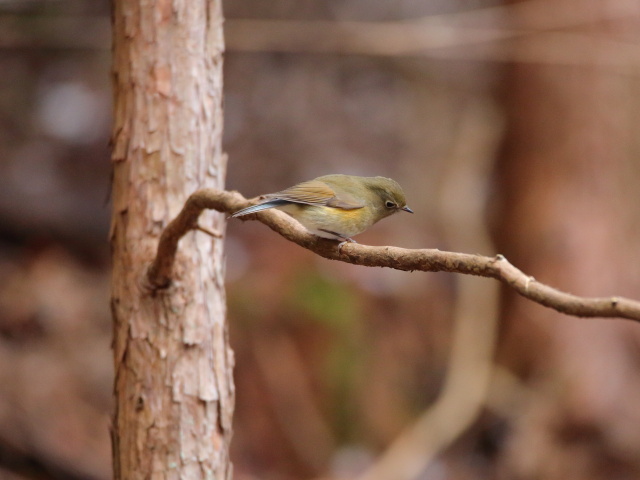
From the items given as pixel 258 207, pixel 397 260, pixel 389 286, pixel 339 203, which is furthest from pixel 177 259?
pixel 389 286

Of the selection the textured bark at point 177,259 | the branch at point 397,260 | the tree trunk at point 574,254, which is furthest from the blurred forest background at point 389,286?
the branch at point 397,260

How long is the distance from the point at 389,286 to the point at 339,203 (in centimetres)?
494

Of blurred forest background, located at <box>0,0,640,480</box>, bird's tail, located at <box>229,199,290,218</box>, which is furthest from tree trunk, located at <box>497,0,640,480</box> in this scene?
bird's tail, located at <box>229,199,290,218</box>

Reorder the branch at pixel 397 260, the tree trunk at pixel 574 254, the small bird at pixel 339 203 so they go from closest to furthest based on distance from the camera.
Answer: the branch at pixel 397 260
the small bird at pixel 339 203
the tree trunk at pixel 574 254

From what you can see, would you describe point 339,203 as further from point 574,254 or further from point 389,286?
point 389,286

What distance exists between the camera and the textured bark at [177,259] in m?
3.13

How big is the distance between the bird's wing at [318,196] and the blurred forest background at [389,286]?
339cm

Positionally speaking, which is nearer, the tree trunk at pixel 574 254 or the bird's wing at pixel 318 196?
the bird's wing at pixel 318 196

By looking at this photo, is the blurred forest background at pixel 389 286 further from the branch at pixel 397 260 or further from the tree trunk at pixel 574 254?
the branch at pixel 397 260

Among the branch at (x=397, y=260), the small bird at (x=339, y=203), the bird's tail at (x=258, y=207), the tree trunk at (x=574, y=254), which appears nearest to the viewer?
the branch at (x=397, y=260)

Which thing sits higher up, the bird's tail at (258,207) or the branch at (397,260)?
the bird's tail at (258,207)

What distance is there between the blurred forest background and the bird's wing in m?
3.39

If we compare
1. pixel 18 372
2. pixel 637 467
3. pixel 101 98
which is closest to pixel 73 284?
pixel 18 372

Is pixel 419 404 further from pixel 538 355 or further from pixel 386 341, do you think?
pixel 538 355
